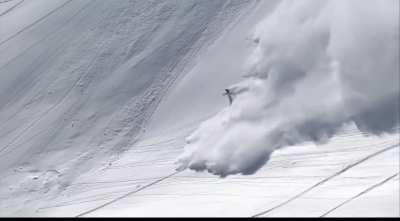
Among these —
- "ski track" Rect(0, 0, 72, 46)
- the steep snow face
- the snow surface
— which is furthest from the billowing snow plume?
"ski track" Rect(0, 0, 72, 46)

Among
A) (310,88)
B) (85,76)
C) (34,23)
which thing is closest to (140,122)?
(85,76)

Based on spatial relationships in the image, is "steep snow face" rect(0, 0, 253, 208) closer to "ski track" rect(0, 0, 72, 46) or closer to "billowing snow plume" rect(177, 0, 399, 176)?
"ski track" rect(0, 0, 72, 46)

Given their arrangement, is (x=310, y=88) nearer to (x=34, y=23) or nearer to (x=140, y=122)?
(x=140, y=122)

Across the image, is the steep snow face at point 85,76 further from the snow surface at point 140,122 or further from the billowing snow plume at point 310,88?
the billowing snow plume at point 310,88

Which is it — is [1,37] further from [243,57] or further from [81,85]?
[243,57]

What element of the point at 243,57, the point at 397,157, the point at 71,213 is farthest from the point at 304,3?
the point at 71,213

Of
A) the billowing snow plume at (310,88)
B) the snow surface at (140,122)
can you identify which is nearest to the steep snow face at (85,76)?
the snow surface at (140,122)

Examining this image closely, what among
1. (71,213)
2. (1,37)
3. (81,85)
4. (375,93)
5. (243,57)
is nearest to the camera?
(375,93)
